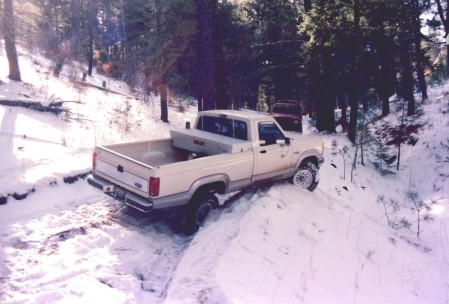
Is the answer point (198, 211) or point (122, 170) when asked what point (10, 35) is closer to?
point (122, 170)

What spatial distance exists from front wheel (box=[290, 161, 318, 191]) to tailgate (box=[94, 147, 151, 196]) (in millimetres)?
4156

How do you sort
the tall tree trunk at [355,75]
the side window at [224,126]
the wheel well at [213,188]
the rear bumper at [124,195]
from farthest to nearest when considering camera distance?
the tall tree trunk at [355,75] → the side window at [224,126] → the wheel well at [213,188] → the rear bumper at [124,195]

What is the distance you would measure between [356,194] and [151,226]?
679 cm

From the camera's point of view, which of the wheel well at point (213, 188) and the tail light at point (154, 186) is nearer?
the tail light at point (154, 186)

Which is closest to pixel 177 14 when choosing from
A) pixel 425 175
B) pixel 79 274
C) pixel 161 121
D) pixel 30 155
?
pixel 161 121

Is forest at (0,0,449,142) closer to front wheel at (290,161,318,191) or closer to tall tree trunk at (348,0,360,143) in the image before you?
tall tree trunk at (348,0,360,143)

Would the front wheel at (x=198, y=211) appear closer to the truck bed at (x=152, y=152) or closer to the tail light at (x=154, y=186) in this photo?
the tail light at (x=154, y=186)

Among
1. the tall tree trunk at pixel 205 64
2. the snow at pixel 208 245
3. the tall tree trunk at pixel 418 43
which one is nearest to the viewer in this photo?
the snow at pixel 208 245

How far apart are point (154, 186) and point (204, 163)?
Result: 41.9 inches

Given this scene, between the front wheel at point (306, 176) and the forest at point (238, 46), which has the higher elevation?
the forest at point (238, 46)

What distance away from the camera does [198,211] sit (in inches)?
273

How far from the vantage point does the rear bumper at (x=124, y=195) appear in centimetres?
614

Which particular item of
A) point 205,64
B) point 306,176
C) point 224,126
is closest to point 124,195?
point 224,126

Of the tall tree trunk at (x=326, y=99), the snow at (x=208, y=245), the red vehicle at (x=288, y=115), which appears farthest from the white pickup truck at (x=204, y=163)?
the tall tree trunk at (x=326, y=99)
